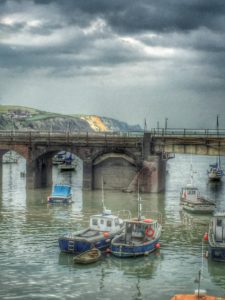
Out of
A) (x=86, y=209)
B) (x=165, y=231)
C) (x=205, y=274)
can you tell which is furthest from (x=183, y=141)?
(x=205, y=274)

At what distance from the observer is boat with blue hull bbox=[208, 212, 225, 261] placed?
4284 centimetres

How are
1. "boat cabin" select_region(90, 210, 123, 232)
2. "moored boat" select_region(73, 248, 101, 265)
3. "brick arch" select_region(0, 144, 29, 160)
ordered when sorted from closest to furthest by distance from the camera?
"moored boat" select_region(73, 248, 101, 265), "boat cabin" select_region(90, 210, 123, 232), "brick arch" select_region(0, 144, 29, 160)

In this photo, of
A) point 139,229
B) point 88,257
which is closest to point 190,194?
point 139,229

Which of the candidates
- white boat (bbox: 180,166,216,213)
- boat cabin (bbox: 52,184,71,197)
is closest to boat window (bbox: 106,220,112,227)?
white boat (bbox: 180,166,216,213)

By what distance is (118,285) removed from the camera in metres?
37.1

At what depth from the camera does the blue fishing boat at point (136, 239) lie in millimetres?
43594

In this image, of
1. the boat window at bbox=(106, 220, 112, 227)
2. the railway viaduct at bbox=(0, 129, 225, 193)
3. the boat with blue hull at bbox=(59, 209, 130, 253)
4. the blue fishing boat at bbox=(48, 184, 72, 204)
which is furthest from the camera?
the railway viaduct at bbox=(0, 129, 225, 193)

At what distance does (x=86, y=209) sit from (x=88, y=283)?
106 ft

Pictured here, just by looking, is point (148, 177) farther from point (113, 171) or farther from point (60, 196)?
point (60, 196)

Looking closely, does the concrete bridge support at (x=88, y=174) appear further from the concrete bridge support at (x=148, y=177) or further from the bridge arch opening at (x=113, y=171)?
the concrete bridge support at (x=148, y=177)

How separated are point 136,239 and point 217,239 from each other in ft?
25.3

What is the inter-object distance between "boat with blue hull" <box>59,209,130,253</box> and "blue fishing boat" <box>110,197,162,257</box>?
1.27 metres

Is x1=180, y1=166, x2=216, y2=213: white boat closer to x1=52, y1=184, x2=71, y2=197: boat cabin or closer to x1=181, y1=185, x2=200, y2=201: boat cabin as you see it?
x1=181, y1=185, x2=200, y2=201: boat cabin

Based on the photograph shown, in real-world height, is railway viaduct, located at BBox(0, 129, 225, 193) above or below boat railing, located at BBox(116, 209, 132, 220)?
above
